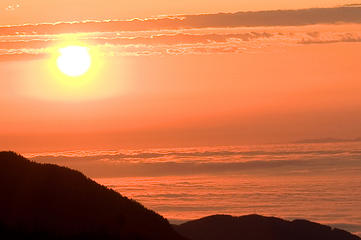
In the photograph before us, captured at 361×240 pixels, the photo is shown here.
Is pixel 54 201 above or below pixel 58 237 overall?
above

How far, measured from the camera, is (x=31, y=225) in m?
79.9

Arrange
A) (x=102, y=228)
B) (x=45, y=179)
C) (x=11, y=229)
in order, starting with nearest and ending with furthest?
(x=11, y=229) < (x=102, y=228) < (x=45, y=179)

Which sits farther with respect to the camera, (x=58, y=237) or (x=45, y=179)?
(x=45, y=179)

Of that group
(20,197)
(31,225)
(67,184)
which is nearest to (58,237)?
(31,225)

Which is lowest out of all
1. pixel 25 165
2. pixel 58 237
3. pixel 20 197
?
pixel 58 237

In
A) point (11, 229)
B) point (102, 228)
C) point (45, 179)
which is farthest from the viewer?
point (45, 179)

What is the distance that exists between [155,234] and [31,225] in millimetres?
11991

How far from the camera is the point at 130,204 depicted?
93250 mm

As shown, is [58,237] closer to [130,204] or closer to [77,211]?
[77,211]

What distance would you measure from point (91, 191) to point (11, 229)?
16376 mm

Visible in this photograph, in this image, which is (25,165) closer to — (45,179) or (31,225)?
(45,179)

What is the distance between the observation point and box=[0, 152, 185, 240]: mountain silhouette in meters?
80.1

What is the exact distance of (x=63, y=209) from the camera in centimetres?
8569

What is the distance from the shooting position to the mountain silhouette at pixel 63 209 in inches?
3155
